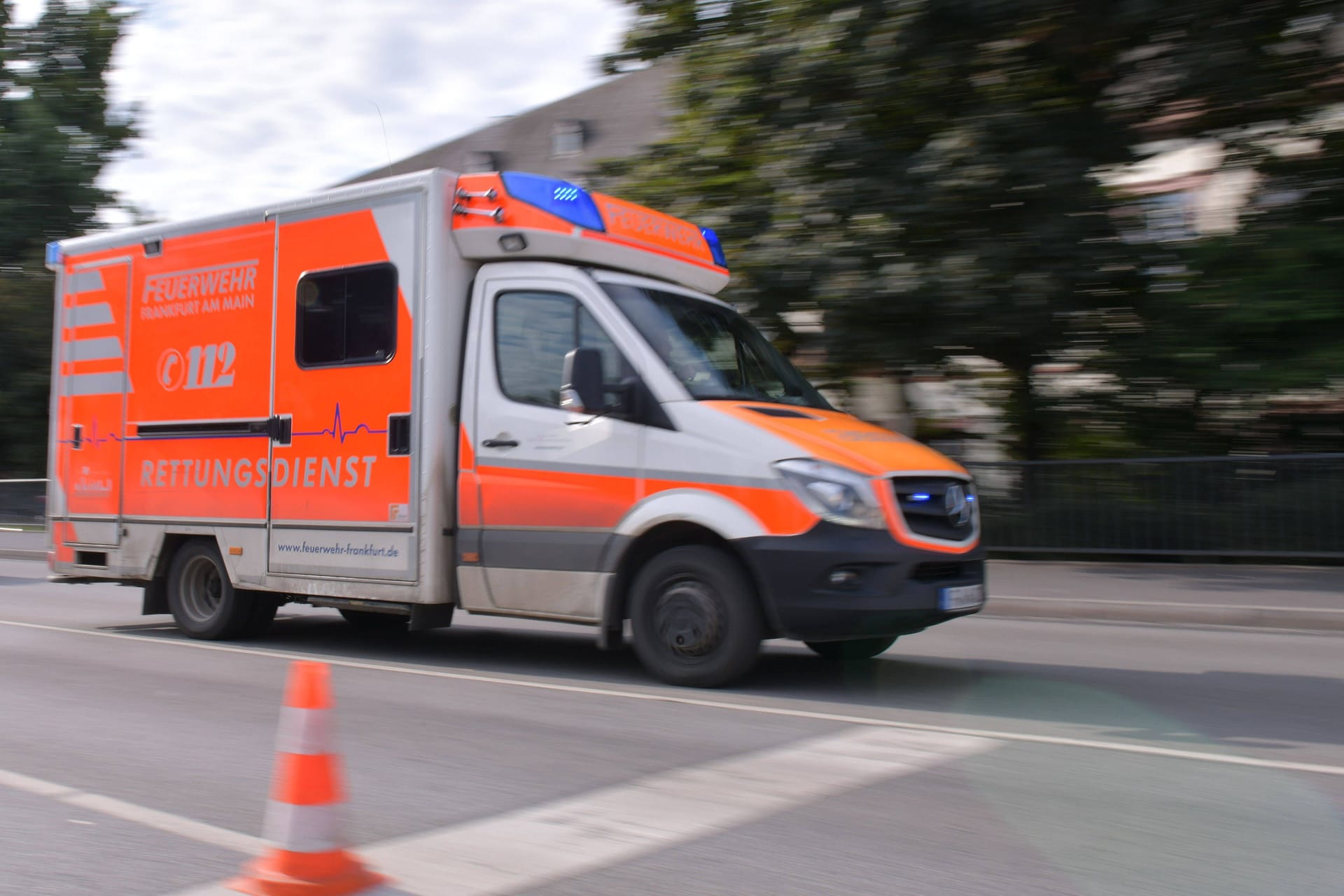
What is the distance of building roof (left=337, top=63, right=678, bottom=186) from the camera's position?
37.9 meters

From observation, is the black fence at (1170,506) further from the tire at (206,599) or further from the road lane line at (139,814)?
Answer: the road lane line at (139,814)

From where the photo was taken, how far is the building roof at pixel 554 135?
3794cm

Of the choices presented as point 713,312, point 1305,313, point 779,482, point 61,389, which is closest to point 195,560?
point 61,389

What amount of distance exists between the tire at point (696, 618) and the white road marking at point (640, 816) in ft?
3.52

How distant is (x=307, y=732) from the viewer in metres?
3.33

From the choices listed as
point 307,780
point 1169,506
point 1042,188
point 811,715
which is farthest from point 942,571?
point 1042,188

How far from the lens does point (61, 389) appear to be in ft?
33.3

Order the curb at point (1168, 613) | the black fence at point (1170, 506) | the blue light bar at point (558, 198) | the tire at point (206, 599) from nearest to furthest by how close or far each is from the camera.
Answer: the blue light bar at point (558, 198) < the tire at point (206, 599) < the curb at point (1168, 613) < the black fence at point (1170, 506)

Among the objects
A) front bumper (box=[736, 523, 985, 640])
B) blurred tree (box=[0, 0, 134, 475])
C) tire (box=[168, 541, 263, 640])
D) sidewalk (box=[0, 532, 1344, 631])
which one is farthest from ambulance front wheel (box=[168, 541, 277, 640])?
blurred tree (box=[0, 0, 134, 475])

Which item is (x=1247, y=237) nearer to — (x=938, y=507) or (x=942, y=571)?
(x=938, y=507)

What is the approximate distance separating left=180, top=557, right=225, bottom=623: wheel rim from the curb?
19.1 ft

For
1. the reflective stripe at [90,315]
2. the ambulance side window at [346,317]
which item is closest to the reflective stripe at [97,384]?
the reflective stripe at [90,315]

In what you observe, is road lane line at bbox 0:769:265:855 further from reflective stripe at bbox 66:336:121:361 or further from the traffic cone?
reflective stripe at bbox 66:336:121:361

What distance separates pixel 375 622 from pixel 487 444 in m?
3.40
